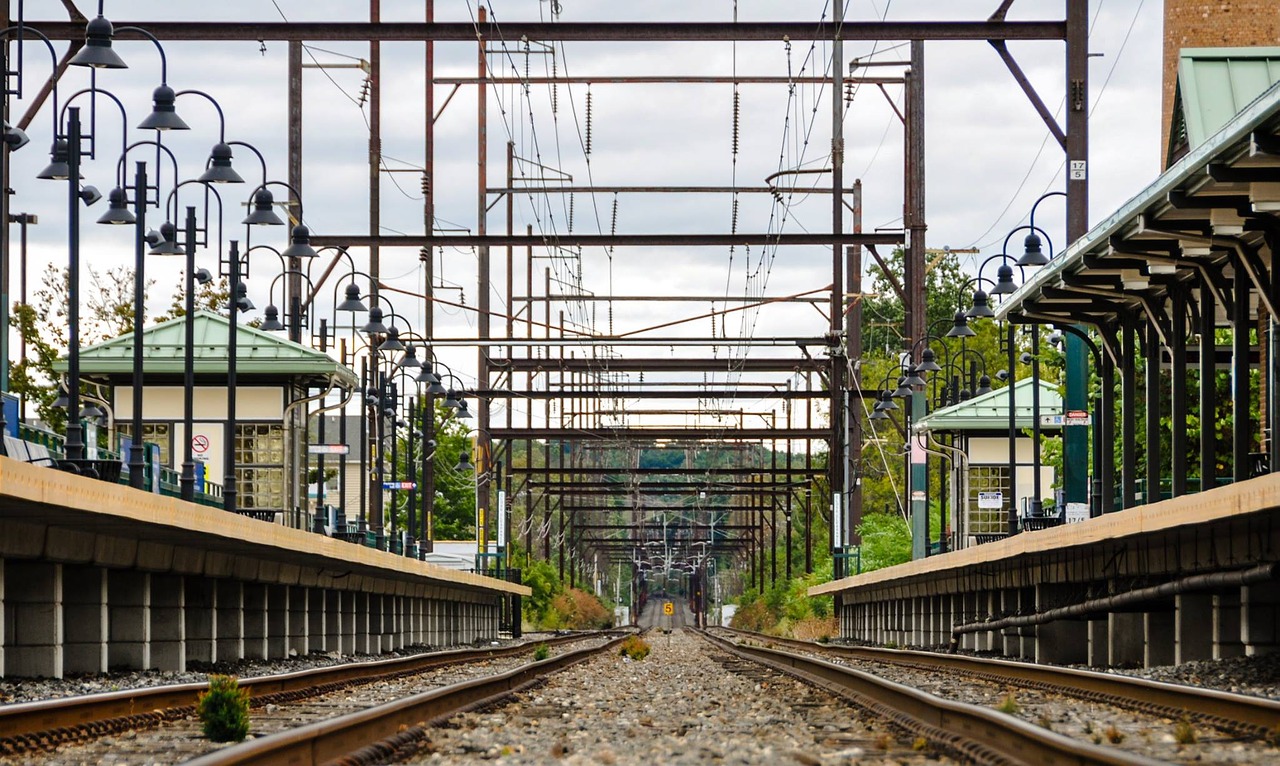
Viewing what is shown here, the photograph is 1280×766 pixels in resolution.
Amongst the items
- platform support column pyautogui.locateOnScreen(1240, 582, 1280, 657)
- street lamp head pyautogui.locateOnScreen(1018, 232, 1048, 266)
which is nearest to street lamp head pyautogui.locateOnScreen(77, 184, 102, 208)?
street lamp head pyautogui.locateOnScreen(1018, 232, 1048, 266)

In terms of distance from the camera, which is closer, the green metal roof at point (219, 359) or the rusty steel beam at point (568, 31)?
the rusty steel beam at point (568, 31)

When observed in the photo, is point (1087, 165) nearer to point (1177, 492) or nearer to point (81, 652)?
point (1177, 492)

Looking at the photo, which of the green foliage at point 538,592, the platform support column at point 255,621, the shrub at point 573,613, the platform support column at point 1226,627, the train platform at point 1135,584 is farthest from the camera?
the shrub at point 573,613

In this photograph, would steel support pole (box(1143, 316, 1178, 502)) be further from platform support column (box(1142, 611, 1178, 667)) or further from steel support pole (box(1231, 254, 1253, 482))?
platform support column (box(1142, 611, 1178, 667))

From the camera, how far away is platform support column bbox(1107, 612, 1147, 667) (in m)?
21.8

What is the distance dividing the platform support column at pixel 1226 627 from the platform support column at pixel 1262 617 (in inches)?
34.5

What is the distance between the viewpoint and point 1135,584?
2092 cm

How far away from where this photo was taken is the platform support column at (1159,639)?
67.6ft

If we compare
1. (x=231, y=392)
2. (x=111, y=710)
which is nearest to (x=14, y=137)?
(x=231, y=392)

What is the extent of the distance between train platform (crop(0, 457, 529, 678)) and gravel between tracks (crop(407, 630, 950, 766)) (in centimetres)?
366

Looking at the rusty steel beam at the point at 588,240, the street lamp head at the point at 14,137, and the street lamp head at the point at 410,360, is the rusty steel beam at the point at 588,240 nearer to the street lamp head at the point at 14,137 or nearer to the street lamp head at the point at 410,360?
the street lamp head at the point at 410,360

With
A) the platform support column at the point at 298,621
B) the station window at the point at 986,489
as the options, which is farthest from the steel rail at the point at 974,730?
the station window at the point at 986,489

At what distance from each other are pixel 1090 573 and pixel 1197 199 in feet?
16.7

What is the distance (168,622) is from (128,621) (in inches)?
54.1
